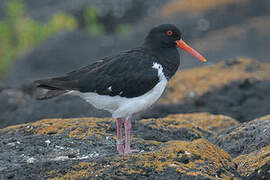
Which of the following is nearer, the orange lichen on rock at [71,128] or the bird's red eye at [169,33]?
the orange lichen on rock at [71,128]

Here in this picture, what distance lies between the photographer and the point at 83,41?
1838cm

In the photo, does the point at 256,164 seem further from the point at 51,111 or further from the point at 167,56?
the point at 51,111

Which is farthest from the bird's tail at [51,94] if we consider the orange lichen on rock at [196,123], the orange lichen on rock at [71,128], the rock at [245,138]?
the rock at [245,138]

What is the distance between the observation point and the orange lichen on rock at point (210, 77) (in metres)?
10.6

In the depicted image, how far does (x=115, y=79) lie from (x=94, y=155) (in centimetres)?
109

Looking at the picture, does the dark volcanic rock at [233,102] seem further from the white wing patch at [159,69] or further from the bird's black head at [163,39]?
the white wing patch at [159,69]

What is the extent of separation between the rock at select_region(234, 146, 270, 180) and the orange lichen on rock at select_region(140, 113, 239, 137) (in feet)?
4.97

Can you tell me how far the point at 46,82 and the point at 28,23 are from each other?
1384 centimetres

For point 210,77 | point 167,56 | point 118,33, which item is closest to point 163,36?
point 167,56

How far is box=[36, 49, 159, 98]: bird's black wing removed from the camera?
21.3 feet

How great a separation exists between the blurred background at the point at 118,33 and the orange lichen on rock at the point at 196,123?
6.77 meters

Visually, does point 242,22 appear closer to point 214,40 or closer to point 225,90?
point 214,40

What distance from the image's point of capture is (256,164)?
5637 mm

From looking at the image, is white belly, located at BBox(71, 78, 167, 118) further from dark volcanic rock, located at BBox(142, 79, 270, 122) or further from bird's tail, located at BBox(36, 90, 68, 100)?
dark volcanic rock, located at BBox(142, 79, 270, 122)
